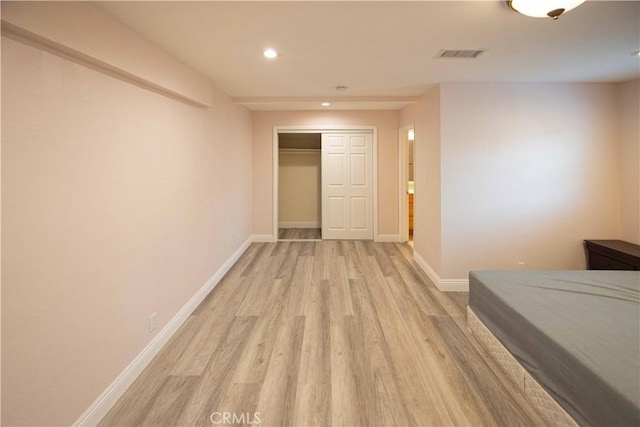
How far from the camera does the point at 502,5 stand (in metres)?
1.81

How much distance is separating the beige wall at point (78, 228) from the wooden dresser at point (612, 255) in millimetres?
4258

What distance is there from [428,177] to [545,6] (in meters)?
2.43

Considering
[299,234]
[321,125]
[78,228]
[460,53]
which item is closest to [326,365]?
[78,228]

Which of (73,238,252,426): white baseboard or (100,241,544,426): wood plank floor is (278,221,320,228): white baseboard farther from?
(73,238,252,426): white baseboard

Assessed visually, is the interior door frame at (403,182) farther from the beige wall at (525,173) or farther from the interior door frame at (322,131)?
the beige wall at (525,173)

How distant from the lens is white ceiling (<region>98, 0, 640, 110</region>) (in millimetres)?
1851

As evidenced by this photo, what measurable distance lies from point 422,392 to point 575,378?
85 centimetres

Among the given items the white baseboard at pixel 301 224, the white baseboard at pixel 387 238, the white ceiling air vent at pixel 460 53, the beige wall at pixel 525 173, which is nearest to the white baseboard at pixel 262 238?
the white baseboard at pixel 301 224

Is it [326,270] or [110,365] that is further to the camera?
[326,270]

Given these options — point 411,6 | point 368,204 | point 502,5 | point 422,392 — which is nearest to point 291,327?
point 422,392

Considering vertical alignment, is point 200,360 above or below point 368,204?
below

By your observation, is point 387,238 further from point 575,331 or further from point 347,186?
point 575,331

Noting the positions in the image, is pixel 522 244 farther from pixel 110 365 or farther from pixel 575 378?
pixel 110 365

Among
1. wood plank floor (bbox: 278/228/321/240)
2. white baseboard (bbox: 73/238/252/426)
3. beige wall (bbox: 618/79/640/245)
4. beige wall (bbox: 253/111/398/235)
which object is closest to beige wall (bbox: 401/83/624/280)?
beige wall (bbox: 618/79/640/245)
